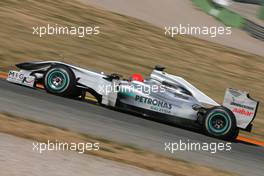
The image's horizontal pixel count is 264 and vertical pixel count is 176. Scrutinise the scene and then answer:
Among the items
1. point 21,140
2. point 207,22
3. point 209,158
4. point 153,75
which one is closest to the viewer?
point 21,140

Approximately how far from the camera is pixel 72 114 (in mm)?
9773

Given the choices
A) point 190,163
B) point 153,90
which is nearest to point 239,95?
point 153,90

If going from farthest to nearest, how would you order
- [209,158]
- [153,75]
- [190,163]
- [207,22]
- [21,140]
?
[207,22], [153,75], [209,158], [190,163], [21,140]

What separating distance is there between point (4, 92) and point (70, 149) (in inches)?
118

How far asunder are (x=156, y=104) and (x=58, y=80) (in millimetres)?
2051

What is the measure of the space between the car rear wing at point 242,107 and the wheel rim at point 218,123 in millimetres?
242

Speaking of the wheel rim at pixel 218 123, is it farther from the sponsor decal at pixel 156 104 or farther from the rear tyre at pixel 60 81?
the rear tyre at pixel 60 81

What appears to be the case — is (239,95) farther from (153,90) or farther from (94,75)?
(94,75)

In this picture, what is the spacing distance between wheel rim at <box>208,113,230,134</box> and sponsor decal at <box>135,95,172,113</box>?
0.87m

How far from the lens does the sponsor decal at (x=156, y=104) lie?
10641 mm
